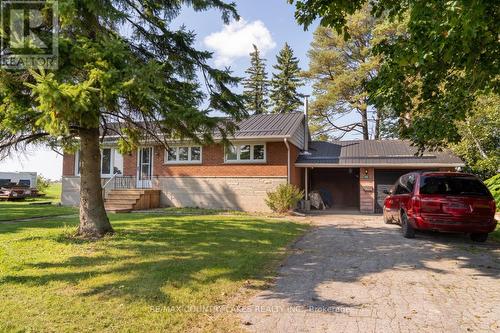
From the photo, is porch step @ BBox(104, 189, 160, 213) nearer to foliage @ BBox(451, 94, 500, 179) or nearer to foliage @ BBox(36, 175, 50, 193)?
foliage @ BBox(451, 94, 500, 179)

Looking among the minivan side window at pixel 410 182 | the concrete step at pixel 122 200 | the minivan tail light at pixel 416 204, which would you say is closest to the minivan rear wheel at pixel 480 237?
the minivan tail light at pixel 416 204

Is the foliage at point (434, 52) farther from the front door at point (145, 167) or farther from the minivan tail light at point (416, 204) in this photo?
the front door at point (145, 167)

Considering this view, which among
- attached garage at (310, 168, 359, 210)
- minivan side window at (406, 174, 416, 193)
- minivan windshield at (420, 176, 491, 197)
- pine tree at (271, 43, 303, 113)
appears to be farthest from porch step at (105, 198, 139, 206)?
pine tree at (271, 43, 303, 113)

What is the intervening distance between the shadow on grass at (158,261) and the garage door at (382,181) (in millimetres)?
9260

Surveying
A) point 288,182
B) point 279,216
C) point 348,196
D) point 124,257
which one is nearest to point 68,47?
point 124,257

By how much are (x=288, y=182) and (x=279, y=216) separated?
2.05 m

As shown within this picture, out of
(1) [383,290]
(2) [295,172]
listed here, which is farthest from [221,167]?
(1) [383,290]

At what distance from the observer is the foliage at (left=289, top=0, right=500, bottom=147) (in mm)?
4461

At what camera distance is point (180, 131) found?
27.4 feet

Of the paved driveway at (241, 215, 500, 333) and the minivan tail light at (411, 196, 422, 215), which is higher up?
the minivan tail light at (411, 196, 422, 215)

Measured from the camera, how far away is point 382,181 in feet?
58.3

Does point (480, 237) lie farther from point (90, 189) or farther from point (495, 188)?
point (90, 189)

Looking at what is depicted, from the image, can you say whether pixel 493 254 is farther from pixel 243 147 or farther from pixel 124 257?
pixel 243 147

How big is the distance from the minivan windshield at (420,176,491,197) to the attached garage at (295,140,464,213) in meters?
7.82
